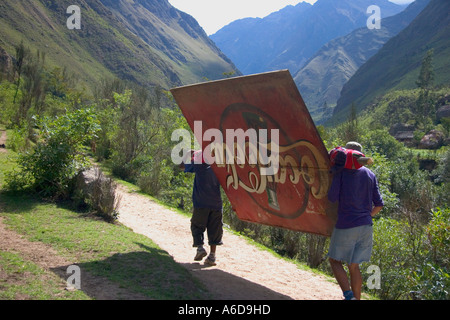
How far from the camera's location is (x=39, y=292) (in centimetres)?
391

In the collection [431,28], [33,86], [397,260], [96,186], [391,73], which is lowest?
[397,260]

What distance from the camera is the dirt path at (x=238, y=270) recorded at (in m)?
5.00

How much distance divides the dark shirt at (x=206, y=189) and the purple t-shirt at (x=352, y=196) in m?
2.03

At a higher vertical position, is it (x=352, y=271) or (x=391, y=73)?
(x=391, y=73)

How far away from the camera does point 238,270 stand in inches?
238

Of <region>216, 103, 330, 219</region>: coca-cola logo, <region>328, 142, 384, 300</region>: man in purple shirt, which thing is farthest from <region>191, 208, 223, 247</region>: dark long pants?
<region>328, 142, 384, 300</region>: man in purple shirt

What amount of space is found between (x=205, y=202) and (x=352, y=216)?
2347 millimetres

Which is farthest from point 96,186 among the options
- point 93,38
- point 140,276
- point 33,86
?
point 93,38

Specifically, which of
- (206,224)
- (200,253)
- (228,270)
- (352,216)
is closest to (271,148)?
(352,216)

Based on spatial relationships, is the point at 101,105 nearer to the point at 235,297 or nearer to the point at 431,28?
the point at 235,297

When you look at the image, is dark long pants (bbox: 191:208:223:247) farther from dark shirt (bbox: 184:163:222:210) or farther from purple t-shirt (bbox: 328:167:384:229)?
purple t-shirt (bbox: 328:167:384:229)

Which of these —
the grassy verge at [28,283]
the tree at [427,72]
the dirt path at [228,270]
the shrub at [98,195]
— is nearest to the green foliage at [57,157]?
the shrub at [98,195]

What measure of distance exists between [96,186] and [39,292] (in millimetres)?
4099

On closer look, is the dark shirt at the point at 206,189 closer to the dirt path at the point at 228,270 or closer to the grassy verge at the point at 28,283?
the dirt path at the point at 228,270
